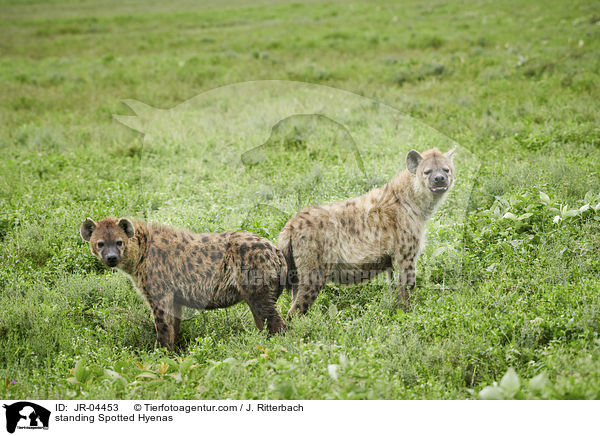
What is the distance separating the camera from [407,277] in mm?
5020

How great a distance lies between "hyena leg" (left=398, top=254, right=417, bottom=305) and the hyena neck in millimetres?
2311

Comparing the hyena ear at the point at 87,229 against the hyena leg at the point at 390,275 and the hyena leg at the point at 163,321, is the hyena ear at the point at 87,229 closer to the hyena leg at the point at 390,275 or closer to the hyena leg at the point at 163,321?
the hyena leg at the point at 163,321

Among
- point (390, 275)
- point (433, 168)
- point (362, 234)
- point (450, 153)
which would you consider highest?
point (450, 153)

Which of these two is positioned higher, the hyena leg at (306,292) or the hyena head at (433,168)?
the hyena head at (433,168)

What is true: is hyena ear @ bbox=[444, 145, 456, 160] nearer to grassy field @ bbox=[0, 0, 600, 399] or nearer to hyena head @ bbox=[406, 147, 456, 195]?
hyena head @ bbox=[406, 147, 456, 195]

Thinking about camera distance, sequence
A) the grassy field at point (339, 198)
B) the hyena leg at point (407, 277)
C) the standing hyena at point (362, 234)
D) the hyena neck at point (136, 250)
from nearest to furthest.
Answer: the grassy field at point (339, 198) → the hyena neck at point (136, 250) → the standing hyena at point (362, 234) → the hyena leg at point (407, 277)

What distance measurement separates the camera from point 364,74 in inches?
Answer: 509

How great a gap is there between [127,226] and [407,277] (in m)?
2.53

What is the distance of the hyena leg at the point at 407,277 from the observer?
4996mm
